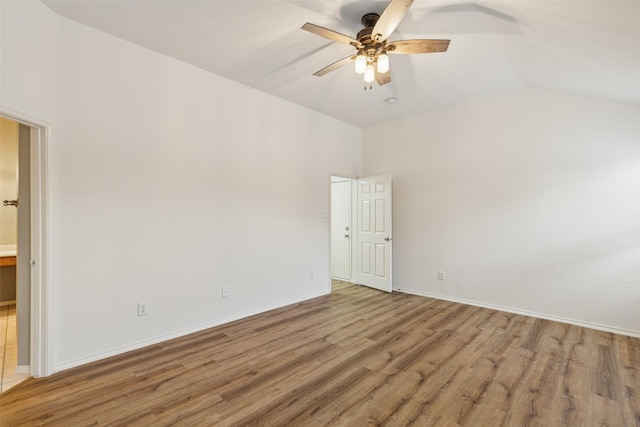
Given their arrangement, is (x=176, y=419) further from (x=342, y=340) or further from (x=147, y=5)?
(x=147, y=5)

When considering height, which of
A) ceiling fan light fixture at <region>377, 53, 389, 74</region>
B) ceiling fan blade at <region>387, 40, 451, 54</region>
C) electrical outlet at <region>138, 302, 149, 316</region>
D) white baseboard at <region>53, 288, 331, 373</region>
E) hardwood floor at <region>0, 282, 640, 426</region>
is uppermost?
ceiling fan blade at <region>387, 40, 451, 54</region>

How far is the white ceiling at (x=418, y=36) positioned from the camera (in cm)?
218

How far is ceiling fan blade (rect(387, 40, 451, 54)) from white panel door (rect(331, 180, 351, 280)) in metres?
3.32

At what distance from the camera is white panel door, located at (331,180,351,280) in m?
5.67

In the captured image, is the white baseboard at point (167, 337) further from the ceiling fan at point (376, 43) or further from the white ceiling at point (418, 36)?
the ceiling fan at point (376, 43)

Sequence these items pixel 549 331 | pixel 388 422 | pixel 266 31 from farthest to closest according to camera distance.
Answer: pixel 549 331 < pixel 266 31 < pixel 388 422

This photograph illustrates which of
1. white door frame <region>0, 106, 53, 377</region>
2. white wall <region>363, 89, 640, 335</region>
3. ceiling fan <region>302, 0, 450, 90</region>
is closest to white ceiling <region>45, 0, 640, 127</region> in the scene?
ceiling fan <region>302, 0, 450, 90</region>

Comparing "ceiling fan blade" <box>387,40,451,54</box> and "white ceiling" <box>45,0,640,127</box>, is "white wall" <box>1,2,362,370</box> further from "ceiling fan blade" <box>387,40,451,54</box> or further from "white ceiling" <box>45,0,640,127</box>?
"ceiling fan blade" <box>387,40,451,54</box>

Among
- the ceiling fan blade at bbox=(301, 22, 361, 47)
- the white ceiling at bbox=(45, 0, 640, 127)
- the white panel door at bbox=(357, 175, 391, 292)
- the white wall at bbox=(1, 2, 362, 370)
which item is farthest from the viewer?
the white panel door at bbox=(357, 175, 391, 292)

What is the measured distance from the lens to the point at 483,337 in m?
3.09

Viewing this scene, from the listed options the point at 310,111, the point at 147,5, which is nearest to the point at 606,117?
the point at 310,111

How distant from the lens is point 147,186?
9.45 feet

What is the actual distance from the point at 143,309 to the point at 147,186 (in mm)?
1238

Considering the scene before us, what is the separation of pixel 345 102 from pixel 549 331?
154 inches
